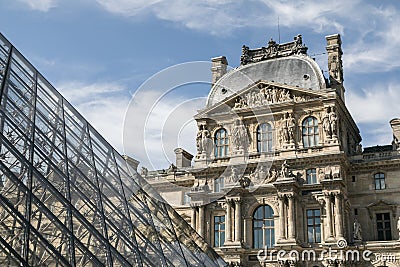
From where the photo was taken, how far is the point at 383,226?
108 feet

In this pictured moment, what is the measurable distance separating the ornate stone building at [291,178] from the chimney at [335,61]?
7 centimetres

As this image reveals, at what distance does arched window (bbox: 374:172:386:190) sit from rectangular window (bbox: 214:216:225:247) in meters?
10.1

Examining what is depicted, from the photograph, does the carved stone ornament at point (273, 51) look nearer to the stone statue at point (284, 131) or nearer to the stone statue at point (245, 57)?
the stone statue at point (245, 57)

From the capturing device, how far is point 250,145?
36.2 metres

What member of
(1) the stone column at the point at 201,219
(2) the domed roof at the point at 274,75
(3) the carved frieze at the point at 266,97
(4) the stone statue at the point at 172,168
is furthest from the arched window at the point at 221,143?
(4) the stone statue at the point at 172,168

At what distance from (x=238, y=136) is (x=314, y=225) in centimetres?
787

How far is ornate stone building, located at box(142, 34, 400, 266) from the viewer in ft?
105

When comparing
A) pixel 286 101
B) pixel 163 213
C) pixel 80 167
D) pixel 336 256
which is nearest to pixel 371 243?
pixel 336 256

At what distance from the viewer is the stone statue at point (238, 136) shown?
36219mm

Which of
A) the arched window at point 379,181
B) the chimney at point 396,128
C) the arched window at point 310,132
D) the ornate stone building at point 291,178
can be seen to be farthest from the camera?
the chimney at point 396,128

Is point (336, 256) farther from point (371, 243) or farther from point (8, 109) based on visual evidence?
point (8, 109)

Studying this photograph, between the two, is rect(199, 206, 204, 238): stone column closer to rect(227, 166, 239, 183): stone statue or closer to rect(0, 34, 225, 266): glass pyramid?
rect(227, 166, 239, 183): stone statue

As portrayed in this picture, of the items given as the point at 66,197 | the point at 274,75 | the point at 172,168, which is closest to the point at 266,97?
the point at 274,75

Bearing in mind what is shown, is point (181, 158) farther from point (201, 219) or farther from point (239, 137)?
point (201, 219)
